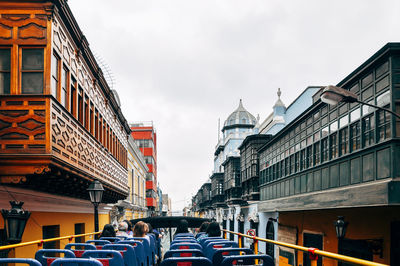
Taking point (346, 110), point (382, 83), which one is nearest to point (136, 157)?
point (346, 110)

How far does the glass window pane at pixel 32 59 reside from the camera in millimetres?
10703

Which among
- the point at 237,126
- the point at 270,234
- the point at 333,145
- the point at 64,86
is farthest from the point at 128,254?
the point at 237,126

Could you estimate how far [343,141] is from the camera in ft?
57.6

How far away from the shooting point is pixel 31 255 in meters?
12.4

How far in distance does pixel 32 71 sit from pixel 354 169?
11539 mm

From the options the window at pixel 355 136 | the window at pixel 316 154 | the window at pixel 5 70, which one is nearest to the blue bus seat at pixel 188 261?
the window at pixel 5 70

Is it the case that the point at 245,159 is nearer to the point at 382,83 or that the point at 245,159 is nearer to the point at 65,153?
the point at 382,83

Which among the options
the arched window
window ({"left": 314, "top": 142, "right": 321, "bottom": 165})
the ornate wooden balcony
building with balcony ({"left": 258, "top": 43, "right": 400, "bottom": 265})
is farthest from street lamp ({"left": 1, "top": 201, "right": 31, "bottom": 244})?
the arched window

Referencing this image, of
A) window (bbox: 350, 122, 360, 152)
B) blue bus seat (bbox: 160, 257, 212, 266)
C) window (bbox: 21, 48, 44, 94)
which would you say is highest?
window (bbox: 21, 48, 44, 94)

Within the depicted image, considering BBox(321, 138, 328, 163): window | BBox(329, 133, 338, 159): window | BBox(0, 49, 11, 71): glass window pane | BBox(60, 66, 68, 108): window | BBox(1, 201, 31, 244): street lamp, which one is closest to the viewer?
BBox(1, 201, 31, 244): street lamp

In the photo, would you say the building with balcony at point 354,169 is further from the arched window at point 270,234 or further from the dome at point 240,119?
the dome at point 240,119

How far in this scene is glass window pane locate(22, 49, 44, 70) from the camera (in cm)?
1070

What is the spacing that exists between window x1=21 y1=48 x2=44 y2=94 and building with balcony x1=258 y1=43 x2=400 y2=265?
840cm

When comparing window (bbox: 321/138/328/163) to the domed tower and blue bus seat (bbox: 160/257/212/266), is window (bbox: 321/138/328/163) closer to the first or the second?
blue bus seat (bbox: 160/257/212/266)
